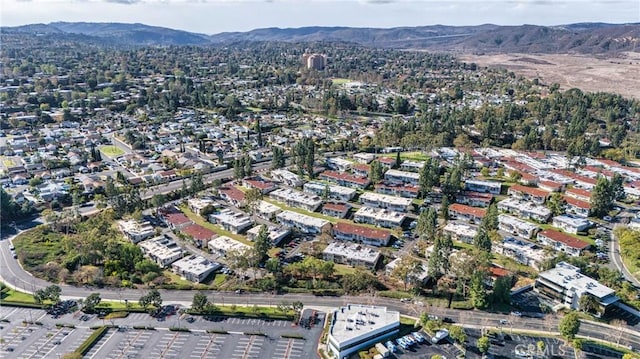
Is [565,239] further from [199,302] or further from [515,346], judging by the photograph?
[199,302]

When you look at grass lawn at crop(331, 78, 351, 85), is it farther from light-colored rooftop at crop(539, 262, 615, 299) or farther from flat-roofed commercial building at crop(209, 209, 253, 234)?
light-colored rooftop at crop(539, 262, 615, 299)

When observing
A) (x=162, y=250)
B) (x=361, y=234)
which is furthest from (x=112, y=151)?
(x=361, y=234)

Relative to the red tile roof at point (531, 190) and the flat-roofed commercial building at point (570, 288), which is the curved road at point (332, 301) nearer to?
the flat-roofed commercial building at point (570, 288)

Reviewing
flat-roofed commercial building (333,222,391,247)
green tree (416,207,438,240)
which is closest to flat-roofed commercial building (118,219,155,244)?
flat-roofed commercial building (333,222,391,247)

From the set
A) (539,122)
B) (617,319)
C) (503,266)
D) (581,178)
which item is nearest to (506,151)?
(581,178)

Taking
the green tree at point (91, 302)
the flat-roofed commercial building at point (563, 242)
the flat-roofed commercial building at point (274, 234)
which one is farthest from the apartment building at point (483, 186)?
the green tree at point (91, 302)

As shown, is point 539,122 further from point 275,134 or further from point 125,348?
point 125,348
